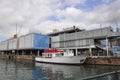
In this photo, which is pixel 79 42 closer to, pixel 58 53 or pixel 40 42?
pixel 58 53

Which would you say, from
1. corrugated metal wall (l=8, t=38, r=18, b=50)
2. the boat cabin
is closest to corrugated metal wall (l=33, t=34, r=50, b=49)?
the boat cabin

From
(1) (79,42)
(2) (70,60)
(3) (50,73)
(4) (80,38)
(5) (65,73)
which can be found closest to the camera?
(5) (65,73)

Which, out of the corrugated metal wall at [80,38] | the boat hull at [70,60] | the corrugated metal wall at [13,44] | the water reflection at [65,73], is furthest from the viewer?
the corrugated metal wall at [13,44]

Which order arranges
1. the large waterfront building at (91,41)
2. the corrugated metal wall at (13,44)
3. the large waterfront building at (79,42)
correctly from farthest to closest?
1. the corrugated metal wall at (13,44)
2. the large waterfront building at (79,42)
3. the large waterfront building at (91,41)

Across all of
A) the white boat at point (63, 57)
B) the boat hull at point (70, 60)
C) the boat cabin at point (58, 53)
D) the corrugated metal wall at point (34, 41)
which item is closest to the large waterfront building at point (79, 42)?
the corrugated metal wall at point (34, 41)

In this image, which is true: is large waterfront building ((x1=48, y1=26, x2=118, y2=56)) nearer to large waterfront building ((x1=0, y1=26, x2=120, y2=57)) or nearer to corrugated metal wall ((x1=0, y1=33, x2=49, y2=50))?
large waterfront building ((x1=0, y1=26, x2=120, y2=57))

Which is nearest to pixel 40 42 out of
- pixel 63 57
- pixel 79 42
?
pixel 79 42

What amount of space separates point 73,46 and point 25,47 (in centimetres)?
2849

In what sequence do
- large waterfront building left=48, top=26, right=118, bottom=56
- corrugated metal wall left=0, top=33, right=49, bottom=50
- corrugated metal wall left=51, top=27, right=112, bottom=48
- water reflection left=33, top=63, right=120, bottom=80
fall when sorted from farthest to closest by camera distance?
1. corrugated metal wall left=0, top=33, right=49, bottom=50
2. corrugated metal wall left=51, top=27, right=112, bottom=48
3. large waterfront building left=48, top=26, right=118, bottom=56
4. water reflection left=33, top=63, right=120, bottom=80

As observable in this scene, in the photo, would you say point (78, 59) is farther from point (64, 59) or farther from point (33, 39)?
point (33, 39)

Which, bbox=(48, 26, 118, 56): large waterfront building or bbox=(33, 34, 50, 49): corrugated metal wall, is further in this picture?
bbox=(33, 34, 50, 49): corrugated metal wall

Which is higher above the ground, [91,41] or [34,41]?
[34,41]

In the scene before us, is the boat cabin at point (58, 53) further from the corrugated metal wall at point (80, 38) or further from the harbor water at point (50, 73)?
the corrugated metal wall at point (80, 38)

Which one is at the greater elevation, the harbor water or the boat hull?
the boat hull
